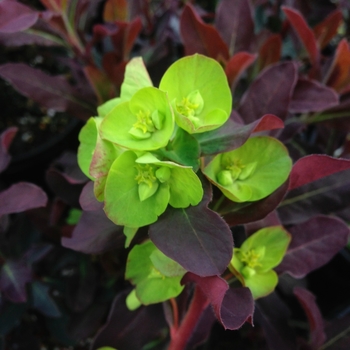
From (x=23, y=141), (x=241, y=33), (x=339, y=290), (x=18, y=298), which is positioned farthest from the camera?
(x=23, y=141)

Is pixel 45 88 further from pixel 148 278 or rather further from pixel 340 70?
pixel 340 70

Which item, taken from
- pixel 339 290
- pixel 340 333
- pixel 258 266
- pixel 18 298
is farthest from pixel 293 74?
pixel 339 290

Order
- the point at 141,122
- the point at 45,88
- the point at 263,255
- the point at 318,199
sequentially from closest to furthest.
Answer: the point at 141,122 → the point at 263,255 → the point at 318,199 → the point at 45,88

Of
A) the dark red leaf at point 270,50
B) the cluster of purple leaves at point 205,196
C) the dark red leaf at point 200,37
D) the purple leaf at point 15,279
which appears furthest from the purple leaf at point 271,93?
the purple leaf at point 15,279

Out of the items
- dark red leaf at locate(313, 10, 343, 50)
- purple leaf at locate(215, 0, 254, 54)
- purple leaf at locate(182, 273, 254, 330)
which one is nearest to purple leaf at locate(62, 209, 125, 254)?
purple leaf at locate(182, 273, 254, 330)

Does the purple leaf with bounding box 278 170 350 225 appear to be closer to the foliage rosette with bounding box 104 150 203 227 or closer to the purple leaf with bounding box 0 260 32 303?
the foliage rosette with bounding box 104 150 203 227

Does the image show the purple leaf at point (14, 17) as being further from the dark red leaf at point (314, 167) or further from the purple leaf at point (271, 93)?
the dark red leaf at point (314, 167)

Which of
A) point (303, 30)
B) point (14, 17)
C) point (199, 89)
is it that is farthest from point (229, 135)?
point (14, 17)

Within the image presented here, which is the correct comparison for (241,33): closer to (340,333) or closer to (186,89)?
(186,89)
